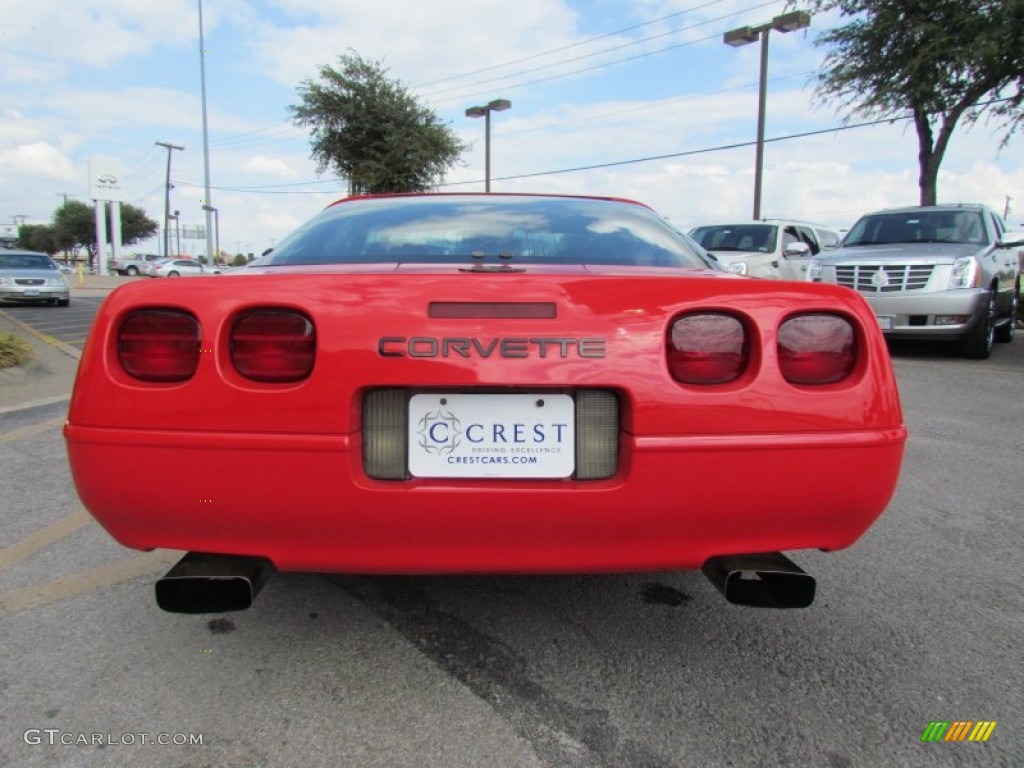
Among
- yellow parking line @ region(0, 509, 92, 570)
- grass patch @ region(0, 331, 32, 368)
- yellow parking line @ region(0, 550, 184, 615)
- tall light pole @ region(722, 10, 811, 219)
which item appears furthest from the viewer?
tall light pole @ region(722, 10, 811, 219)

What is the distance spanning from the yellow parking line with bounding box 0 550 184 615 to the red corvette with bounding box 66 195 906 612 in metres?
0.99

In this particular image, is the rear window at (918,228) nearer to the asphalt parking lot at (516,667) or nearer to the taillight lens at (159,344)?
the asphalt parking lot at (516,667)

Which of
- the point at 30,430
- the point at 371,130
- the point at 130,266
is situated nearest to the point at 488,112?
the point at 371,130

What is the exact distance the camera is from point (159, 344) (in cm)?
165

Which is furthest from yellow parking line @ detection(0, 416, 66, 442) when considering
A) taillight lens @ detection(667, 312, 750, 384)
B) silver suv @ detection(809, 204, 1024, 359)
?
silver suv @ detection(809, 204, 1024, 359)

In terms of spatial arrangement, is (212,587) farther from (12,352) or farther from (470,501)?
(12,352)

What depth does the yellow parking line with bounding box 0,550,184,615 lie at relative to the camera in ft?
7.68

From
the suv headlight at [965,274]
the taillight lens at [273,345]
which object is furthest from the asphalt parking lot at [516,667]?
the suv headlight at [965,274]

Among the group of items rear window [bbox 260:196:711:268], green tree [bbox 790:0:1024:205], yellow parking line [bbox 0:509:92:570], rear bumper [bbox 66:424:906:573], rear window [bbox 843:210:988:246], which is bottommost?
yellow parking line [bbox 0:509:92:570]

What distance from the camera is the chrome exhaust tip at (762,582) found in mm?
1703

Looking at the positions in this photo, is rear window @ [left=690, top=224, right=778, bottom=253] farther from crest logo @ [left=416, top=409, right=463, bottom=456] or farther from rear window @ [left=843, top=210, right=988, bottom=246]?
crest logo @ [left=416, top=409, right=463, bottom=456]

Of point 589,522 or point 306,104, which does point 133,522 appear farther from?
point 306,104

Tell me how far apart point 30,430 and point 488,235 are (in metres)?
4.18

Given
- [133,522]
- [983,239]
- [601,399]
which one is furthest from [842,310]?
[983,239]
